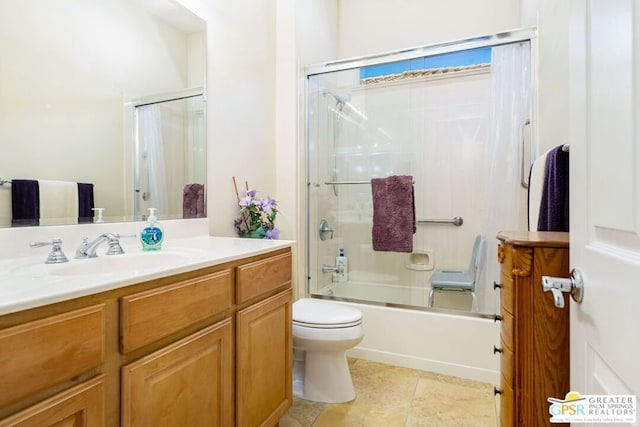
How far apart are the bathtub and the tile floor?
0.07 meters

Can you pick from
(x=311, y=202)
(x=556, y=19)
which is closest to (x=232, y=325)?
(x=311, y=202)

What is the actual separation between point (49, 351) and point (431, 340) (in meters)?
1.98

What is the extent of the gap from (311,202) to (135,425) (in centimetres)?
193

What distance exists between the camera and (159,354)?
885 millimetres

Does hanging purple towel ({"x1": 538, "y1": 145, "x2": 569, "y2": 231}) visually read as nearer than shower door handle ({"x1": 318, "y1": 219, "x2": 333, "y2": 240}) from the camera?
Yes

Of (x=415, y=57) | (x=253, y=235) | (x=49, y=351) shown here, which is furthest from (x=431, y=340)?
(x=49, y=351)

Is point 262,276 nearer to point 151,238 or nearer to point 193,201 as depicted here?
point 151,238

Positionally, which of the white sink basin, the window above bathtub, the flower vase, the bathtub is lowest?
the bathtub

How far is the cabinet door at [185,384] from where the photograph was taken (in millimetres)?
824

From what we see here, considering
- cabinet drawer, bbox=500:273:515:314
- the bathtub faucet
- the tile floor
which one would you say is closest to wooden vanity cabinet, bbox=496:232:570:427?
cabinet drawer, bbox=500:273:515:314

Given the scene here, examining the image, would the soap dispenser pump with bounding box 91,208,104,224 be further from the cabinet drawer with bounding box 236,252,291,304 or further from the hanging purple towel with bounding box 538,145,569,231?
the hanging purple towel with bounding box 538,145,569,231

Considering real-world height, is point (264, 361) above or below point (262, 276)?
below

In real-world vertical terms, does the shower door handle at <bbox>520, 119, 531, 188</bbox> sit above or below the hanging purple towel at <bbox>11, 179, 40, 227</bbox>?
above

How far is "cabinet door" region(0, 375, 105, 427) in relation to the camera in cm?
62
